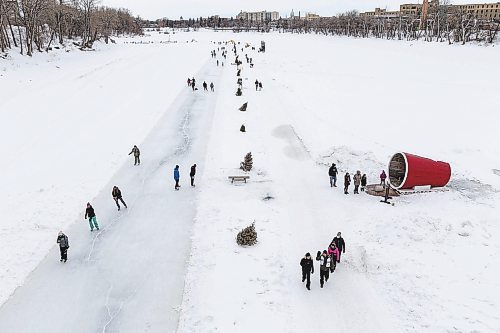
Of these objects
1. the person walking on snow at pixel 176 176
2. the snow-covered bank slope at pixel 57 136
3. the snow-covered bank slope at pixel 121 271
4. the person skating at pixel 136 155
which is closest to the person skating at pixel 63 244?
the snow-covered bank slope at pixel 121 271

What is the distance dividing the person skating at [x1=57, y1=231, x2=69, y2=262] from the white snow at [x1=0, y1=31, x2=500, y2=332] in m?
0.26

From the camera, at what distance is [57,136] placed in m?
26.1

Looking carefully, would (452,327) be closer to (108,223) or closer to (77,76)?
(108,223)

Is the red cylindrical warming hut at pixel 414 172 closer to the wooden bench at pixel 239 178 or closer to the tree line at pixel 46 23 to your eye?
the wooden bench at pixel 239 178

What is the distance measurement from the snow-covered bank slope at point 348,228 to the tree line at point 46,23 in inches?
1319

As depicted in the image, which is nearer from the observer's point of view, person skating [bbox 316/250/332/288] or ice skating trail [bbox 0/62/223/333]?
ice skating trail [bbox 0/62/223/333]

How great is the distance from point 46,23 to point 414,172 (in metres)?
76.1

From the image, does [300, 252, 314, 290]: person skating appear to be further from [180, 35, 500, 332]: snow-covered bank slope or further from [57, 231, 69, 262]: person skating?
[57, 231, 69, 262]: person skating

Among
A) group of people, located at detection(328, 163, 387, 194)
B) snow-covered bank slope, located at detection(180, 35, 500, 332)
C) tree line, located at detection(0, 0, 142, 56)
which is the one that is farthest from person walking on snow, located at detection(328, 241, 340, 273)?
tree line, located at detection(0, 0, 142, 56)

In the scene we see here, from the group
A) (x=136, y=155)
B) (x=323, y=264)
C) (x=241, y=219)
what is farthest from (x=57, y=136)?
(x=323, y=264)

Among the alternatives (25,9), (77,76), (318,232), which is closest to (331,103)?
(318,232)

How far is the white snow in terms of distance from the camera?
10.7 meters

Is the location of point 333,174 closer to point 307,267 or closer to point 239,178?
point 239,178

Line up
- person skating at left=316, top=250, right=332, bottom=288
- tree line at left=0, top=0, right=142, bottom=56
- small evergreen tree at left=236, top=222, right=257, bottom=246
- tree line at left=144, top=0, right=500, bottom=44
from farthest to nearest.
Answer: tree line at left=144, top=0, right=500, bottom=44
tree line at left=0, top=0, right=142, bottom=56
small evergreen tree at left=236, top=222, right=257, bottom=246
person skating at left=316, top=250, right=332, bottom=288
